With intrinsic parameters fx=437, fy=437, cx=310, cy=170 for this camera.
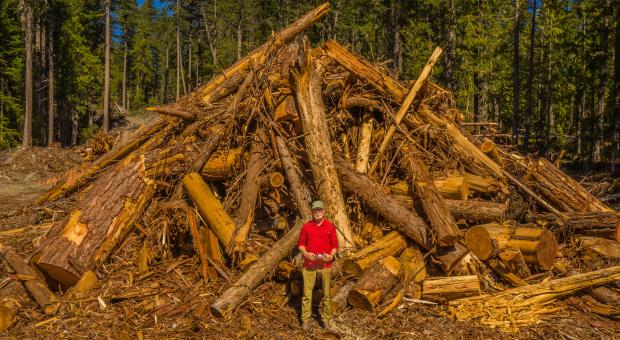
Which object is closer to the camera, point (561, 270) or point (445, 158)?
point (561, 270)

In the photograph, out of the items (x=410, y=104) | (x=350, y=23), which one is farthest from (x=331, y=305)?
(x=350, y=23)

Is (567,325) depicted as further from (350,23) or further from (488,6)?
(350,23)

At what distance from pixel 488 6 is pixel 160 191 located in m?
24.2

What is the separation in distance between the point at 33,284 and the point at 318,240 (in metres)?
3.96

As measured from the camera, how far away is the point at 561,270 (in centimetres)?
650

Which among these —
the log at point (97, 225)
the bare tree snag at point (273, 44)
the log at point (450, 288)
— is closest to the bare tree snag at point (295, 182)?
the log at point (450, 288)

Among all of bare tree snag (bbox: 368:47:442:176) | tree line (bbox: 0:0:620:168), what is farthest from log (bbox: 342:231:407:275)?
tree line (bbox: 0:0:620:168)

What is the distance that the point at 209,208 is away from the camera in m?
6.60

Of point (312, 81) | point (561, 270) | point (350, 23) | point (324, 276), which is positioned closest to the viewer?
point (324, 276)

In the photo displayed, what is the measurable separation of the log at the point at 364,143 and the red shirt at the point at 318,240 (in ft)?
7.35

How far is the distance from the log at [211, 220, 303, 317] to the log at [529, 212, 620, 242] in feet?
13.7

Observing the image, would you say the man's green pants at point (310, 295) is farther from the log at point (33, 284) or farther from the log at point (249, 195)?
the log at point (33, 284)

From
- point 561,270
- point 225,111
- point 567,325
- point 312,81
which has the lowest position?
point 567,325

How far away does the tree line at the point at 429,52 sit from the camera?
82.7 ft
